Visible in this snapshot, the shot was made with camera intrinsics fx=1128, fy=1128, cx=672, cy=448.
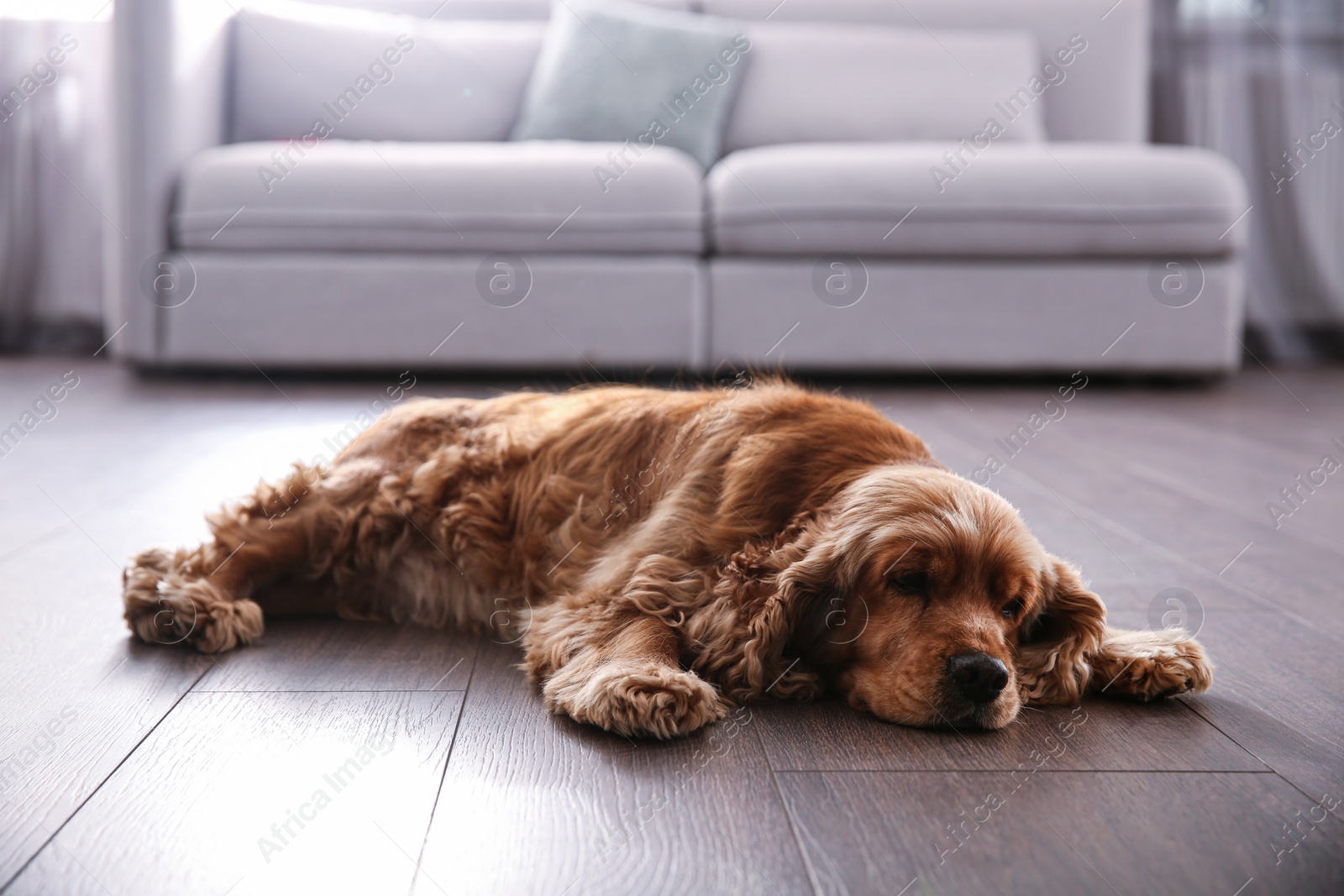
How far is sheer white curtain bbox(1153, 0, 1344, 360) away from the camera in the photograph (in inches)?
228

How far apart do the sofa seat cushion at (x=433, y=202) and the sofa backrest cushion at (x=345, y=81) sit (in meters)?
0.73

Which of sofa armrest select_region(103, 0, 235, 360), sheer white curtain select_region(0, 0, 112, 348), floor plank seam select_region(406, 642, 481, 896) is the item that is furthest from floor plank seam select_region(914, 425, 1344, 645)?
sheer white curtain select_region(0, 0, 112, 348)

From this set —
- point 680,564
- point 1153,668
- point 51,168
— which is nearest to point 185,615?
point 680,564

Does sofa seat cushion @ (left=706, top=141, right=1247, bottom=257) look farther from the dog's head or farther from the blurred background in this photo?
the dog's head

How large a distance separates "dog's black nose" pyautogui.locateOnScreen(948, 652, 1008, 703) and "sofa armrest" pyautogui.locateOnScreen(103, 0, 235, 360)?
382cm

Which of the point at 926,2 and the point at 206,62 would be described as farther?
the point at 926,2

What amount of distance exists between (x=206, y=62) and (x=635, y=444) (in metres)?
3.73

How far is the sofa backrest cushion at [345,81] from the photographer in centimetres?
495

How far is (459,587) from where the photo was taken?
71.6 inches

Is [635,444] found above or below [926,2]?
below

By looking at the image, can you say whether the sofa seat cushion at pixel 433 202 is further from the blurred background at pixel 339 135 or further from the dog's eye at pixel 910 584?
the dog's eye at pixel 910 584

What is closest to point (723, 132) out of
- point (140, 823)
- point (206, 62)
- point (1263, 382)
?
point (206, 62)

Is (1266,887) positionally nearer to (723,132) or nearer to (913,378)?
(913,378)

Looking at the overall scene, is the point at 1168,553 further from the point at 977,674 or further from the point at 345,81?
the point at 345,81
